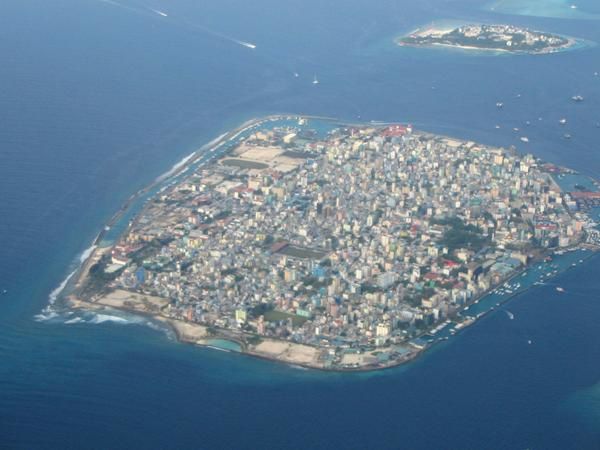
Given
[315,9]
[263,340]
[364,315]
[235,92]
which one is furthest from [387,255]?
[315,9]

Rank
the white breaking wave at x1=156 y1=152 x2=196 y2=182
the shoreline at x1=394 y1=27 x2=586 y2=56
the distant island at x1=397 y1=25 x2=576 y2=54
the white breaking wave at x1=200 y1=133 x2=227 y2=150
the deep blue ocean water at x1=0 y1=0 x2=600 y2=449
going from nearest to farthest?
the deep blue ocean water at x1=0 y1=0 x2=600 y2=449
the white breaking wave at x1=156 y1=152 x2=196 y2=182
the white breaking wave at x1=200 y1=133 x2=227 y2=150
the shoreline at x1=394 y1=27 x2=586 y2=56
the distant island at x1=397 y1=25 x2=576 y2=54

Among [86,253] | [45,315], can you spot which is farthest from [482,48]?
[45,315]

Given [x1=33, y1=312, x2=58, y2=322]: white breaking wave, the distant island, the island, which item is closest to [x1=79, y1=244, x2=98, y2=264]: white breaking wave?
the island

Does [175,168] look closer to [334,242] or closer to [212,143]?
[212,143]

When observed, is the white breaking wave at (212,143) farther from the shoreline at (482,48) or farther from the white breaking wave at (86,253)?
the shoreline at (482,48)

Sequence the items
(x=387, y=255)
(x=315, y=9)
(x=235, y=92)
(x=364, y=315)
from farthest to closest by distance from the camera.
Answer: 1. (x=315, y=9)
2. (x=235, y=92)
3. (x=387, y=255)
4. (x=364, y=315)

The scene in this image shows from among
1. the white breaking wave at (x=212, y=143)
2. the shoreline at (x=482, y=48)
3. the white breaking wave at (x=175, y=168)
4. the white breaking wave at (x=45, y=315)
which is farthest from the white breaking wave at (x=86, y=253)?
the shoreline at (x=482, y=48)

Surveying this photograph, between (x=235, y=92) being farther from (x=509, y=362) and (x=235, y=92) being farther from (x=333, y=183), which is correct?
(x=509, y=362)

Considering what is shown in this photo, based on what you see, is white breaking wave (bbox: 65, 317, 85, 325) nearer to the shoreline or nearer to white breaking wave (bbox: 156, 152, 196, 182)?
white breaking wave (bbox: 156, 152, 196, 182)
